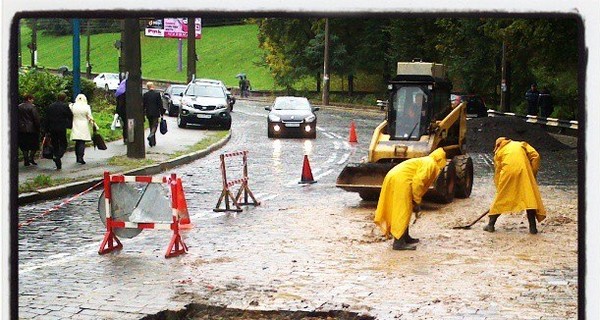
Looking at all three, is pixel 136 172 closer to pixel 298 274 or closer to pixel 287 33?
pixel 298 274

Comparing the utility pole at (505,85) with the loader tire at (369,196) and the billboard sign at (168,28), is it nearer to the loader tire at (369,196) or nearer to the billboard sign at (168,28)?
the billboard sign at (168,28)

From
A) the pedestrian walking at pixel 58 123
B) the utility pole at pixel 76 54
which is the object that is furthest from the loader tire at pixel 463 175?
the pedestrian walking at pixel 58 123

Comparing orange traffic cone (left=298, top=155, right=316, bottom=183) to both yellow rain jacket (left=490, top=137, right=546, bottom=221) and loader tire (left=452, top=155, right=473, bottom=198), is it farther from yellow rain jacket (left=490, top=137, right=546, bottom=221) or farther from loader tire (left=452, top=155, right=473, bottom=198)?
yellow rain jacket (left=490, top=137, right=546, bottom=221)

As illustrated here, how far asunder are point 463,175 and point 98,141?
19.5 feet

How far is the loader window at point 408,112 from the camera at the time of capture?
13656mm

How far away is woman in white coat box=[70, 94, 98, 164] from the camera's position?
34.6ft

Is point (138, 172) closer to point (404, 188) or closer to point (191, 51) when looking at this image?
point (404, 188)

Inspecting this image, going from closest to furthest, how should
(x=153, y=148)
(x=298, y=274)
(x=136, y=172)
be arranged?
(x=298, y=274)
(x=136, y=172)
(x=153, y=148)

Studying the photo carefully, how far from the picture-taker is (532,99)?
20.1 feet

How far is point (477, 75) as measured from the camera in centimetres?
671

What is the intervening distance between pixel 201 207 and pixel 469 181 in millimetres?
4486

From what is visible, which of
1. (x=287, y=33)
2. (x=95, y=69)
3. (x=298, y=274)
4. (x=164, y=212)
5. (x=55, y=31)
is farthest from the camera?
(x=164, y=212)

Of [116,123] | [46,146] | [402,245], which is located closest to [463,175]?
[402,245]
